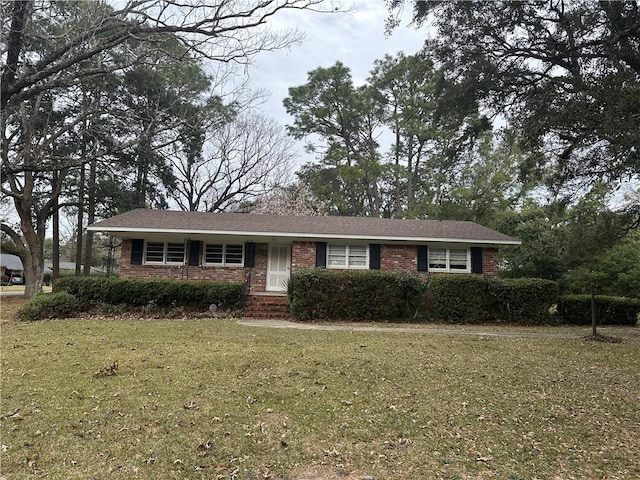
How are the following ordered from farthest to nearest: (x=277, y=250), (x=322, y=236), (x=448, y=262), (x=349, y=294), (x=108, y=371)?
(x=277, y=250)
(x=448, y=262)
(x=322, y=236)
(x=349, y=294)
(x=108, y=371)

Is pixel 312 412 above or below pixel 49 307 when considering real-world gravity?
below

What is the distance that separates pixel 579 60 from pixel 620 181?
10.0 feet

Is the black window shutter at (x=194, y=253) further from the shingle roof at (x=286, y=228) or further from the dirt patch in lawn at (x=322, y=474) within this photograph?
the dirt patch in lawn at (x=322, y=474)

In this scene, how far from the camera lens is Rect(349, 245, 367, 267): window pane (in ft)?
53.3

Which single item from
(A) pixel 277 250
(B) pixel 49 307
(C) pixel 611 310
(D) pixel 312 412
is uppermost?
(A) pixel 277 250

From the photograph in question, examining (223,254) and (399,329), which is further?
(223,254)

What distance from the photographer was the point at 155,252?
1638 centimetres

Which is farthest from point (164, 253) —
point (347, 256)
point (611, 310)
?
point (611, 310)

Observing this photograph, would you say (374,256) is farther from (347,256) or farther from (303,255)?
(303,255)

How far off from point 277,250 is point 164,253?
441 cm

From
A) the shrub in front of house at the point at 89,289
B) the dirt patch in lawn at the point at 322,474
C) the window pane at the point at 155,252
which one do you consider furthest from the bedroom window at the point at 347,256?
the dirt patch in lawn at the point at 322,474

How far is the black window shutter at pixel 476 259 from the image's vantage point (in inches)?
639

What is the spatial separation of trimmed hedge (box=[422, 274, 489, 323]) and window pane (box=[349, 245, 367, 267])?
Answer: 3815 mm

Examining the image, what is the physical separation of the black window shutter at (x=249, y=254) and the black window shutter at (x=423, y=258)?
6.48 metres
